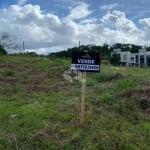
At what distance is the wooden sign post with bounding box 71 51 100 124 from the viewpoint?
5496 millimetres

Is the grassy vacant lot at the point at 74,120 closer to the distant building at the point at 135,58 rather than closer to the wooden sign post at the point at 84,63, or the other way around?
the wooden sign post at the point at 84,63

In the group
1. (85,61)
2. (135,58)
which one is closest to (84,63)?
(85,61)

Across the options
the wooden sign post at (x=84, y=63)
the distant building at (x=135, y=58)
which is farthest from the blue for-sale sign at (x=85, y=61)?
the distant building at (x=135, y=58)

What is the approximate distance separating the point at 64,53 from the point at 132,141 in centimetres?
3189

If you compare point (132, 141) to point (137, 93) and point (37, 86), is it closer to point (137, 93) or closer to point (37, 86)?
point (137, 93)

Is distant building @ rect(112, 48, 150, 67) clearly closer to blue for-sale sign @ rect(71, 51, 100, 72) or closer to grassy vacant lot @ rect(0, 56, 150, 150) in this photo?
grassy vacant lot @ rect(0, 56, 150, 150)

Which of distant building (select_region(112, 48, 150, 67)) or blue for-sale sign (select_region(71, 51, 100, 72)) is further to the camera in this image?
distant building (select_region(112, 48, 150, 67))

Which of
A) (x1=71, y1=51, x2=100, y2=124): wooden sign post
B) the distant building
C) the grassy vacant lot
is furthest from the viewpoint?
the distant building

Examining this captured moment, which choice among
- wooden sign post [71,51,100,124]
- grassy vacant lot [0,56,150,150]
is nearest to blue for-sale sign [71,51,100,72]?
wooden sign post [71,51,100,124]

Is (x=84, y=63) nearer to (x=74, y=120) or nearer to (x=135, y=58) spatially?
(x=74, y=120)

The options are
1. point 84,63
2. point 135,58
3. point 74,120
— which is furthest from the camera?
point 135,58

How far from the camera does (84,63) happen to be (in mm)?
5543

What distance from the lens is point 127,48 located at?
69.5 metres

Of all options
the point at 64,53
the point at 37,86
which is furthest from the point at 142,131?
the point at 64,53
